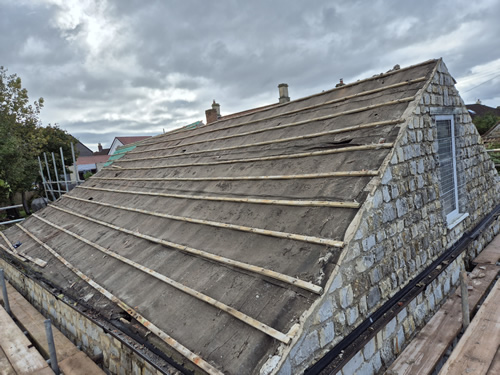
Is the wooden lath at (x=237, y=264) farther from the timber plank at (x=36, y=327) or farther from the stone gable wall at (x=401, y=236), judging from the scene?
the timber plank at (x=36, y=327)

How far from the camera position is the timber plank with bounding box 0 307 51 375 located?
3.65 meters

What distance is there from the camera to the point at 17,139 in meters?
16.6

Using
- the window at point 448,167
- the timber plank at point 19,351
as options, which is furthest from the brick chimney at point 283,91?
the timber plank at point 19,351

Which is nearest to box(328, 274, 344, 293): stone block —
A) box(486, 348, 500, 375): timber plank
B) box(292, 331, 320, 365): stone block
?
box(292, 331, 320, 365): stone block

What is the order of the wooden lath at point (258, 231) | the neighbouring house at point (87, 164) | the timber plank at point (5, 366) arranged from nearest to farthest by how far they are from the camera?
the wooden lath at point (258, 231)
the timber plank at point (5, 366)
the neighbouring house at point (87, 164)

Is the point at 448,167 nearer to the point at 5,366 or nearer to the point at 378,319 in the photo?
the point at 378,319

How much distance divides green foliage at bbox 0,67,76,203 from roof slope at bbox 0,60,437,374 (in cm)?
1048

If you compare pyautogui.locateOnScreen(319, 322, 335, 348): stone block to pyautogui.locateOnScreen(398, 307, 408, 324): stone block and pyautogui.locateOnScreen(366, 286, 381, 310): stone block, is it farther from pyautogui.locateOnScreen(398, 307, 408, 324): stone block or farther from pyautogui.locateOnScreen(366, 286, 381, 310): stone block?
pyautogui.locateOnScreen(398, 307, 408, 324): stone block

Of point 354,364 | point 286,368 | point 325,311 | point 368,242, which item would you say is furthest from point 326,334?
point 368,242

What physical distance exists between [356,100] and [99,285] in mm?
4688

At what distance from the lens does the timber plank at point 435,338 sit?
321 cm

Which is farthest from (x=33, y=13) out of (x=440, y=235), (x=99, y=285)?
(x=440, y=235)

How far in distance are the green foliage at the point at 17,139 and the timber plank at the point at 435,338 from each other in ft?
52.6

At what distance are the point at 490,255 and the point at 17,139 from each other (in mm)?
21242
